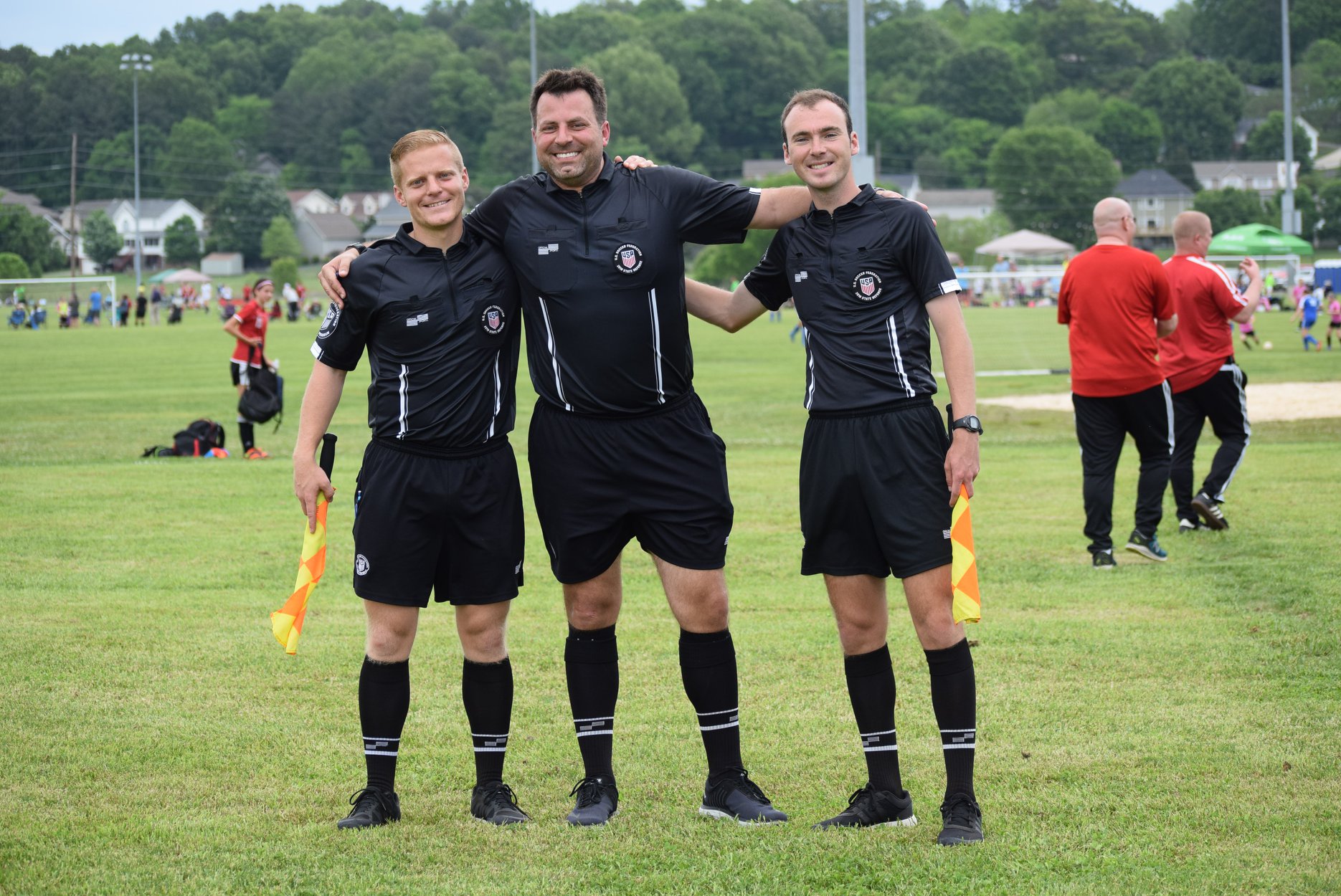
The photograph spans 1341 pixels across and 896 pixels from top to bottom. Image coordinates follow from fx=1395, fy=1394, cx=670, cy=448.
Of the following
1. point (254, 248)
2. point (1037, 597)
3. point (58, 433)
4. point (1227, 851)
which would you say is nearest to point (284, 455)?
point (58, 433)

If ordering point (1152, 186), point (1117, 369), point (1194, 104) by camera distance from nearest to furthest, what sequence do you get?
1. point (1117, 369)
2. point (1152, 186)
3. point (1194, 104)

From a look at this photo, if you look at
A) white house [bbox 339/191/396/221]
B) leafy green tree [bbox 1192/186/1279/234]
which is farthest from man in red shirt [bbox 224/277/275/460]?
white house [bbox 339/191/396/221]

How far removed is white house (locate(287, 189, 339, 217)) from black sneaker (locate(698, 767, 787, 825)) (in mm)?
140542

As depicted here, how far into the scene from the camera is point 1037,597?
8.40 m

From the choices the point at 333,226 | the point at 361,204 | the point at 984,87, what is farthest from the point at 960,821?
the point at 984,87

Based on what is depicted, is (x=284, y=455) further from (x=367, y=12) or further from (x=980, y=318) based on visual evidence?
A: (x=367, y=12)

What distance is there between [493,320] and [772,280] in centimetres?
102

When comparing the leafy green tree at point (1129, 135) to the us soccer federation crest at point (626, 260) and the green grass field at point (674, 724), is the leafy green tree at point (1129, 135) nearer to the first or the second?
the green grass field at point (674, 724)

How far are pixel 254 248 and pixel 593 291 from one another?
12546 centimetres

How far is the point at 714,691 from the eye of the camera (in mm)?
4938

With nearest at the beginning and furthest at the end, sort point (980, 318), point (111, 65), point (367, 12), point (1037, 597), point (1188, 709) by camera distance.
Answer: point (1188, 709), point (1037, 597), point (980, 318), point (111, 65), point (367, 12)

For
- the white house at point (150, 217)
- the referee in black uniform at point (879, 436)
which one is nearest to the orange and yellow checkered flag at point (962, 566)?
the referee in black uniform at point (879, 436)

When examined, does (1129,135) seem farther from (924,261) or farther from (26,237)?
(924,261)

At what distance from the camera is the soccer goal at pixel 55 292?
215 ft
